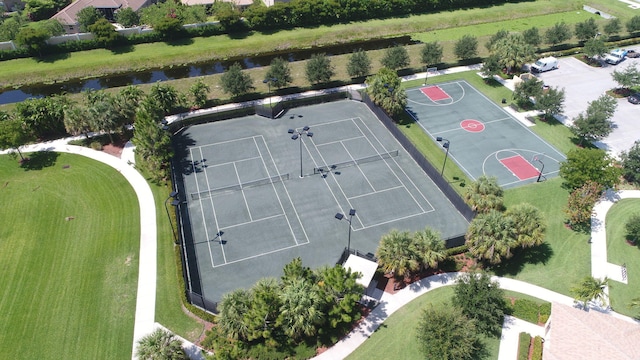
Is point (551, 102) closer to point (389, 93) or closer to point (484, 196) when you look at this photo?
point (389, 93)

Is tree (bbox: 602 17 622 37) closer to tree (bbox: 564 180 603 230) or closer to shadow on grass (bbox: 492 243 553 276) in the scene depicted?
tree (bbox: 564 180 603 230)

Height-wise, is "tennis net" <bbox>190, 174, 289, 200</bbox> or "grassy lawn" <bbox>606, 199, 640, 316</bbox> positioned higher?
"tennis net" <bbox>190, 174, 289, 200</bbox>

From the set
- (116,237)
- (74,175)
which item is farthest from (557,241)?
(74,175)

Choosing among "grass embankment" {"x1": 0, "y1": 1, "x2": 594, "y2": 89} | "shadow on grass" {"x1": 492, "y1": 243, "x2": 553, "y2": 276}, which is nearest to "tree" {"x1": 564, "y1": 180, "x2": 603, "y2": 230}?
"shadow on grass" {"x1": 492, "y1": 243, "x2": 553, "y2": 276}

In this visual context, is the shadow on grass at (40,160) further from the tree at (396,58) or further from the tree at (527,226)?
the tree at (527,226)

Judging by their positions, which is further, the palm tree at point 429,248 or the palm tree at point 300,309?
the palm tree at point 429,248

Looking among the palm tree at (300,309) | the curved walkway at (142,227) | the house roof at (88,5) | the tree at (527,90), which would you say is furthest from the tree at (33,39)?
the tree at (527,90)

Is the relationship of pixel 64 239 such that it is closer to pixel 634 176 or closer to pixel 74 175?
pixel 74 175

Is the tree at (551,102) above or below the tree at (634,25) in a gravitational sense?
below
